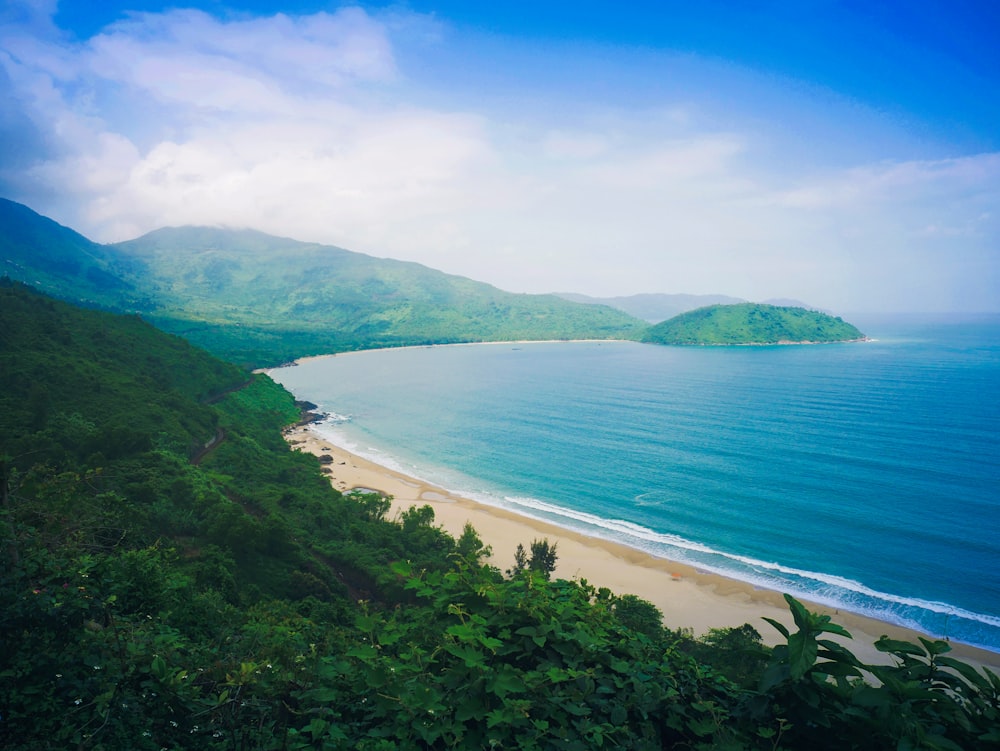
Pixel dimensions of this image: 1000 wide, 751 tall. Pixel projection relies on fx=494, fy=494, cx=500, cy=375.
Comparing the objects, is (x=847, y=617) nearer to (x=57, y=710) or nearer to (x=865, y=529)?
(x=865, y=529)

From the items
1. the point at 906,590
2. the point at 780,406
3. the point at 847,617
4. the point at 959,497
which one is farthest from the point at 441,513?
the point at 780,406

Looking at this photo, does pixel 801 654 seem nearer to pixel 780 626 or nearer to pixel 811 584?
pixel 780 626

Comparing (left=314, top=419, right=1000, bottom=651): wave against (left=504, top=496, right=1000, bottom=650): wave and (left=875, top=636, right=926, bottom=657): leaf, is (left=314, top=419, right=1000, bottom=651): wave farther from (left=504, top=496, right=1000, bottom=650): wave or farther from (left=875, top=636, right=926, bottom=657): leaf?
(left=875, top=636, right=926, bottom=657): leaf

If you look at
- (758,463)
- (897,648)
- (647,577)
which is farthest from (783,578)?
(897,648)

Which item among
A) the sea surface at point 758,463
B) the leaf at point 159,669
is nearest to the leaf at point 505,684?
the leaf at point 159,669

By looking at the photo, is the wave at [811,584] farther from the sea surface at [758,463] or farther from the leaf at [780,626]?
the leaf at [780,626]

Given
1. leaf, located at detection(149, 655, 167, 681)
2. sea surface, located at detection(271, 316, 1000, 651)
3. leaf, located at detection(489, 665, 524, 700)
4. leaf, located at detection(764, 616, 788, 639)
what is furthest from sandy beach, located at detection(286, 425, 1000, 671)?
leaf, located at detection(149, 655, 167, 681)

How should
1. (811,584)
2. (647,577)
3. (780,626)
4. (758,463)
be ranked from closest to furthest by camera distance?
1. (780,626)
2. (811,584)
3. (647,577)
4. (758,463)
